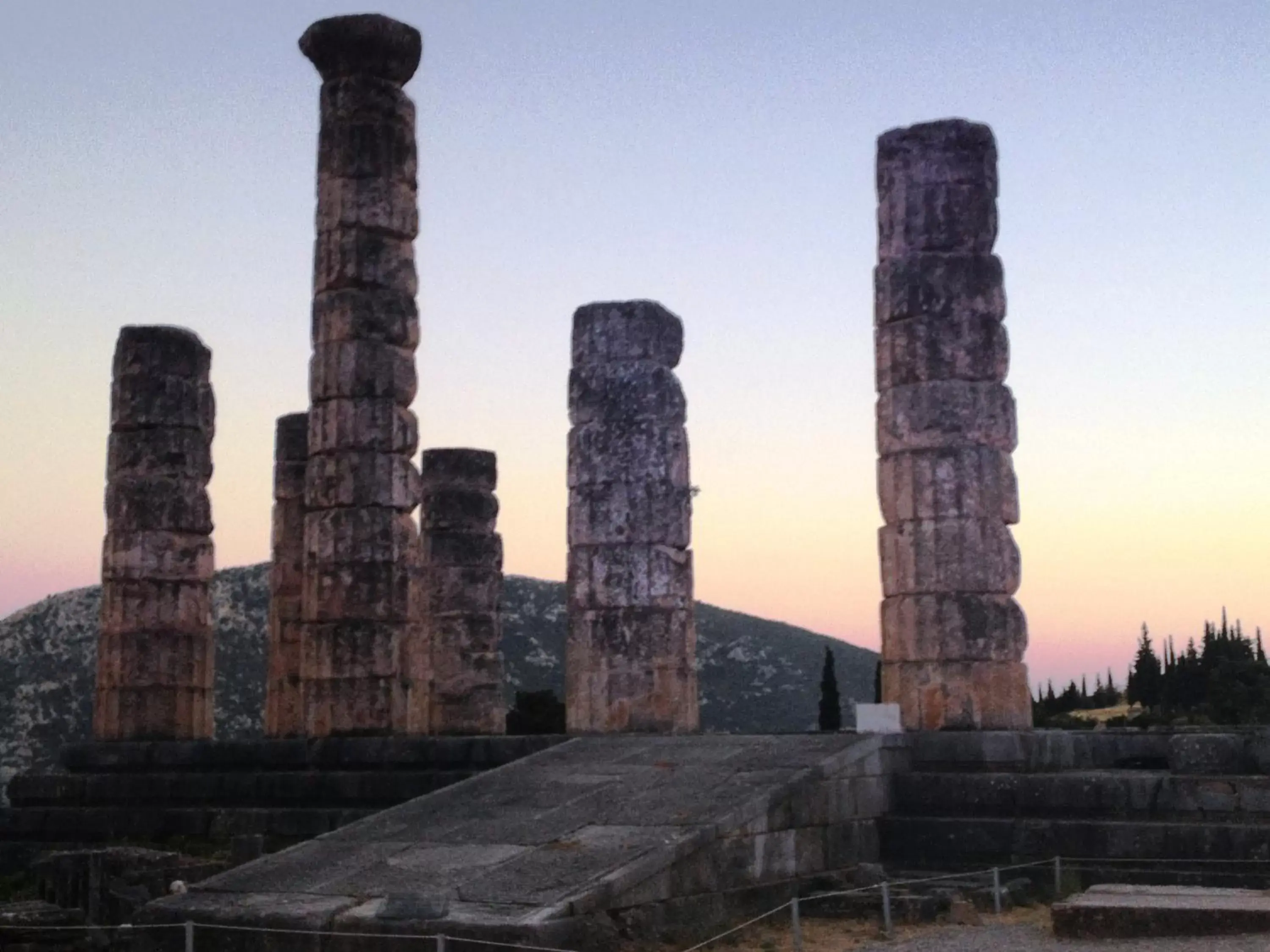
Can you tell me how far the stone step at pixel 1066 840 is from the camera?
46.0 feet

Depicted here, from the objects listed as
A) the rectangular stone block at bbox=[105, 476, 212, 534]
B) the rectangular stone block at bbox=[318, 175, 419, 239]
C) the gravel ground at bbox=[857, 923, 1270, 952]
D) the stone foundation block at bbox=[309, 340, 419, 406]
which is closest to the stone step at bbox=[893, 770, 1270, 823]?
the gravel ground at bbox=[857, 923, 1270, 952]

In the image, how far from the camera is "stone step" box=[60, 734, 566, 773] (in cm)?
1839

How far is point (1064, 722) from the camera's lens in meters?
28.0

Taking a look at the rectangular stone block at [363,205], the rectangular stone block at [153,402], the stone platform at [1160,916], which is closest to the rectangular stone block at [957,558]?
the stone platform at [1160,916]

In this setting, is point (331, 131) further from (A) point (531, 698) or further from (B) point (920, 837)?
(A) point (531, 698)

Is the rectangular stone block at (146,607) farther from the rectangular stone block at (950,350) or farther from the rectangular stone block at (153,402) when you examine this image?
the rectangular stone block at (950,350)

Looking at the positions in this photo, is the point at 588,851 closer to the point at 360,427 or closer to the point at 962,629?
the point at 962,629

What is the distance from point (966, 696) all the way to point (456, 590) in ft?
40.1

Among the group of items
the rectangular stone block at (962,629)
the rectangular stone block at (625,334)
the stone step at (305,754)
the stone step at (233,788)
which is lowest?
the stone step at (233,788)

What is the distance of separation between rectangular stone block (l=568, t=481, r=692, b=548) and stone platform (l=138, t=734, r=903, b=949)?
3511mm

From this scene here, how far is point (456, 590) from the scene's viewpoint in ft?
91.2

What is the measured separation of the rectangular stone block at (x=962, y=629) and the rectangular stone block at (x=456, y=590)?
11.3 meters

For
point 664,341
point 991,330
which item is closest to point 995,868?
point 991,330

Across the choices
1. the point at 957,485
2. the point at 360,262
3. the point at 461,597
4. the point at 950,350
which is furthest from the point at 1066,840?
the point at 461,597
